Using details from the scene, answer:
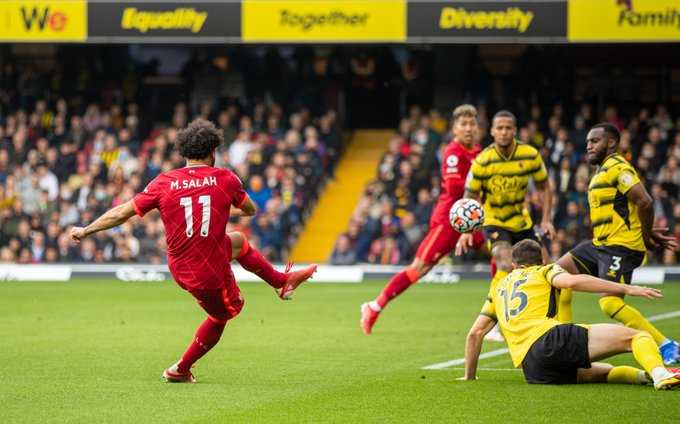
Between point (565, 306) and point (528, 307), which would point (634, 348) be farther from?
point (565, 306)

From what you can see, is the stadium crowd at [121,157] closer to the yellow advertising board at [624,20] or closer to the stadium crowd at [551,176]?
the stadium crowd at [551,176]

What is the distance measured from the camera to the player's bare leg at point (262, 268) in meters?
10.4

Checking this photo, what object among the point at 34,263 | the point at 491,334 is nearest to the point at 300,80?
the point at 34,263

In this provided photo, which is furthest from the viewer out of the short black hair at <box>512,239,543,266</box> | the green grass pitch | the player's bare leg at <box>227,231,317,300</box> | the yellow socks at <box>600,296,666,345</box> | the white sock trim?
the yellow socks at <box>600,296,666,345</box>

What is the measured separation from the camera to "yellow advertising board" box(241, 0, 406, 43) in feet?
86.4

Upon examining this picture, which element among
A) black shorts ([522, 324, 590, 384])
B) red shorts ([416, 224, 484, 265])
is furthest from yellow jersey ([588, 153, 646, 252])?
red shorts ([416, 224, 484, 265])

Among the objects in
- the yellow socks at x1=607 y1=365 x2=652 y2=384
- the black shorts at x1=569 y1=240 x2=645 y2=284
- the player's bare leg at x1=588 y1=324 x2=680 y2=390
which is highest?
the black shorts at x1=569 y1=240 x2=645 y2=284

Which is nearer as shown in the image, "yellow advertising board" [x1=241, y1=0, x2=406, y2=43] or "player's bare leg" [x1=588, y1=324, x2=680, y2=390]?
"player's bare leg" [x1=588, y1=324, x2=680, y2=390]

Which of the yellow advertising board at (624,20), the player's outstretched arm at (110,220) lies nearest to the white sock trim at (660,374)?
the player's outstretched arm at (110,220)

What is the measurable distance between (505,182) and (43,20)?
52.3 ft

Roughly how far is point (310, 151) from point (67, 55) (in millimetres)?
6906

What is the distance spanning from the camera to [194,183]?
9891 mm

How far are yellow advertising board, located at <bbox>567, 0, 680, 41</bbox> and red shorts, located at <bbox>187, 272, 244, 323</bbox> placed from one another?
17058mm

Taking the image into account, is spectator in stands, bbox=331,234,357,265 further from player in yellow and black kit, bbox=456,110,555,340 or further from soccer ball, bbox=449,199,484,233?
soccer ball, bbox=449,199,484,233
